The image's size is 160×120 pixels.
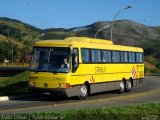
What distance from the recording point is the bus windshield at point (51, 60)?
2275cm

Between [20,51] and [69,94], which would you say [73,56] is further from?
[20,51]

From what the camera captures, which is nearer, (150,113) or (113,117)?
(113,117)

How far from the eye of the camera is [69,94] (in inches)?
896

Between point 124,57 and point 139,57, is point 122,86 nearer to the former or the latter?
point 124,57

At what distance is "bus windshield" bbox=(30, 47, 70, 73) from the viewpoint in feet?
74.6

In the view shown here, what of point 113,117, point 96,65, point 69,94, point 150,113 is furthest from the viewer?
point 96,65

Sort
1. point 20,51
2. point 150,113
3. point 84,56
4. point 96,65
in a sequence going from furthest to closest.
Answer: point 20,51
point 96,65
point 84,56
point 150,113

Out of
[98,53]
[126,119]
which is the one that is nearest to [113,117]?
[126,119]

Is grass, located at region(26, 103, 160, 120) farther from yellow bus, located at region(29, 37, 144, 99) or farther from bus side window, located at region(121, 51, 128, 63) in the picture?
bus side window, located at region(121, 51, 128, 63)

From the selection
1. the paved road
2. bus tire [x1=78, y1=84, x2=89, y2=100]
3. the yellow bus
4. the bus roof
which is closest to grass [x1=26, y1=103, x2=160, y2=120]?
the paved road

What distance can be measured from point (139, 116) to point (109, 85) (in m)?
16.0

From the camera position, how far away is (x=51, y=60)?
2289cm

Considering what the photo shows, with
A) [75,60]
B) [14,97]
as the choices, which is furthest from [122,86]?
[14,97]

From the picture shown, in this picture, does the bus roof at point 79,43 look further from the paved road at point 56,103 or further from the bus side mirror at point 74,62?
the paved road at point 56,103
